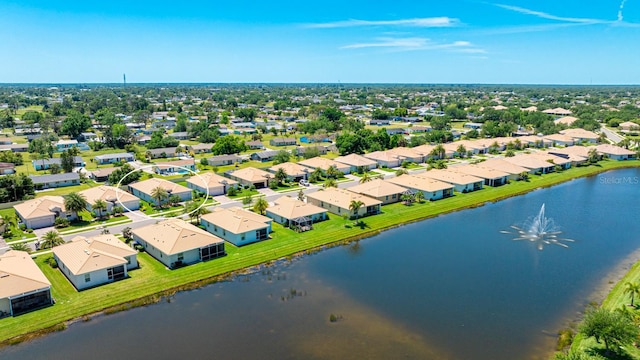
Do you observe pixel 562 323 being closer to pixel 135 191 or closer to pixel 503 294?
pixel 503 294

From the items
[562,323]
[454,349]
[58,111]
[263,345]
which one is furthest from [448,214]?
[58,111]

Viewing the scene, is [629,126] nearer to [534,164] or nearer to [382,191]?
[534,164]

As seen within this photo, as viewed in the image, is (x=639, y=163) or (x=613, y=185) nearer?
(x=613, y=185)

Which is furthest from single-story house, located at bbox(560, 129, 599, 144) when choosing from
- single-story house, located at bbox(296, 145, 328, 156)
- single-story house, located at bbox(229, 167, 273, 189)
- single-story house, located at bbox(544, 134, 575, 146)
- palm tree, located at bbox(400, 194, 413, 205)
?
single-story house, located at bbox(229, 167, 273, 189)

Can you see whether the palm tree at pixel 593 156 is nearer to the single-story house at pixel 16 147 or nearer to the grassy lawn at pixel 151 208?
the grassy lawn at pixel 151 208

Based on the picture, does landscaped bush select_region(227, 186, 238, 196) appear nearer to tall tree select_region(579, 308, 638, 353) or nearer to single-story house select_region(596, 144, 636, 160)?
tall tree select_region(579, 308, 638, 353)

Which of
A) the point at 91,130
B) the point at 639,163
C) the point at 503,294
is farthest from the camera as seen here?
the point at 91,130

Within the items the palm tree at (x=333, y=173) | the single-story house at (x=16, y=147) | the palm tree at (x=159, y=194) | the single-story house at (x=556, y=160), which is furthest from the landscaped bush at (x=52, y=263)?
the single-story house at (x=556, y=160)
